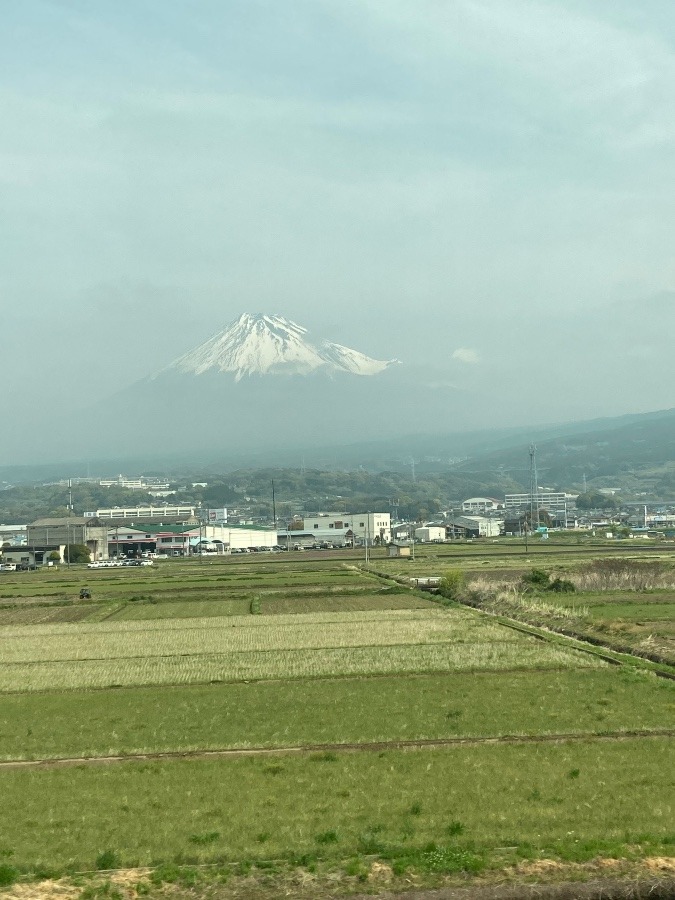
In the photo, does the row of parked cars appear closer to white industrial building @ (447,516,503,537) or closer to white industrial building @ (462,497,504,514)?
white industrial building @ (447,516,503,537)

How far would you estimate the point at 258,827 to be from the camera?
9.46 metres

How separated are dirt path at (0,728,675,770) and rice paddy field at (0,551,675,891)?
1.9 inches

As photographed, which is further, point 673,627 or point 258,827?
point 673,627

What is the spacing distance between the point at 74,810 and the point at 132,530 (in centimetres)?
8779

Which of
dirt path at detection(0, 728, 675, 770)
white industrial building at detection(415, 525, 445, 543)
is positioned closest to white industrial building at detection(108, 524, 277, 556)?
white industrial building at detection(415, 525, 445, 543)

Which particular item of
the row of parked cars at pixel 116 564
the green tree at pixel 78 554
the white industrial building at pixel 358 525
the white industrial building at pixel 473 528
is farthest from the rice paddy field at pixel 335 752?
the white industrial building at pixel 473 528

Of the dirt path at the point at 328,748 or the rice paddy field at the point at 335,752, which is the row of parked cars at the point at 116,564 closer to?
the rice paddy field at the point at 335,752

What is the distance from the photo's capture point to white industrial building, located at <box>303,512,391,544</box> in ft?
356

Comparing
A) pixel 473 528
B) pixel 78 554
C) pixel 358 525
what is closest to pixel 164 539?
pixel 78 554

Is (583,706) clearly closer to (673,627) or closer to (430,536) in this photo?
(673,627)

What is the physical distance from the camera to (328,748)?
12.6m

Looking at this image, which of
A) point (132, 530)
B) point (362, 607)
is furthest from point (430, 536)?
point (362, 607)

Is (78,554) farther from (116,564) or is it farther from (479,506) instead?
(479,506)

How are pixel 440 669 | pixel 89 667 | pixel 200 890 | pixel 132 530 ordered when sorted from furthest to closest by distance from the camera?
pixel 132 530
pixel 89 667
pixel 440 669
pixel 200 890
